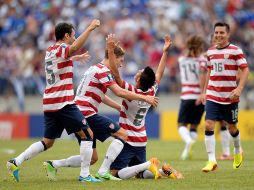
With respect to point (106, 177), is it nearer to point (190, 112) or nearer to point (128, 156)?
point (128, 156)

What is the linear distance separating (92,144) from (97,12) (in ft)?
58.2

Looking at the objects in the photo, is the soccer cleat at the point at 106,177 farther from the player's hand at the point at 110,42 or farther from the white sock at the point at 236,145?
the white sock at the point at 236,145

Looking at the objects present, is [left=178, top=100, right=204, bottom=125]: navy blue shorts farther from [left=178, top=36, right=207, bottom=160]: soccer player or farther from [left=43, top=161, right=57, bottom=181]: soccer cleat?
[left=43, top=161, right=57, bottom=181]: soccer cleat

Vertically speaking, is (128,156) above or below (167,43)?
below

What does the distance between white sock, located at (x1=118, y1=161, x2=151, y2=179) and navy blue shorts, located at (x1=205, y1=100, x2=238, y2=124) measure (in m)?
2.35

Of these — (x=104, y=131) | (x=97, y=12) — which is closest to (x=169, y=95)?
(x=97, y=12)

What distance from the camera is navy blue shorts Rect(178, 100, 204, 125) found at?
1717cm

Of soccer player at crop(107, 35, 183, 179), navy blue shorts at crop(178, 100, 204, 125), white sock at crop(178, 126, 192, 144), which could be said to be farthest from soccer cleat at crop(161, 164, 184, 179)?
navy blue shorts at crop(178, 100, 204, 125)

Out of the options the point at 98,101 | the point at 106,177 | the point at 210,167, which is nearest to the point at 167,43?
the point at 98,101

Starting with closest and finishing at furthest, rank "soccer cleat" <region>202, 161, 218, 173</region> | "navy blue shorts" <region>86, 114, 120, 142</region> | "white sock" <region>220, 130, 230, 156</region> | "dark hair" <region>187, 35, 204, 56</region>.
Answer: "navy blue shorts" <region>86, 114, 120, 142</region> < "soccer cleat" <region>202, 161, 218, 173</region> < "white sock" <region>220, 130, 230, 156</region> < "dark hair" <region>187, 35, 204, 56</region>

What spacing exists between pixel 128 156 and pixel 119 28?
16441mm

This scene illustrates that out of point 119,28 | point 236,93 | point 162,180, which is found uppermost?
point 119,28

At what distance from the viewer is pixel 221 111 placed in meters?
13.5

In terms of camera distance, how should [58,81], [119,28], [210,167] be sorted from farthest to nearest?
[119,28] < [210,167] < [58,81]
